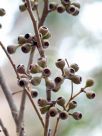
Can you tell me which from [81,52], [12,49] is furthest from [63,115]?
[81,52]

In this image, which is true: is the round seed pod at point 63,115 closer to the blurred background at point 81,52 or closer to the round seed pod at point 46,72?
the round seed pod at point 46,72

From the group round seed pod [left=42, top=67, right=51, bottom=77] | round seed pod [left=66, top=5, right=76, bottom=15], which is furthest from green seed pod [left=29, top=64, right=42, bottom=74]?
round seed pod [left=66, top=5, right=76, bottom=15]

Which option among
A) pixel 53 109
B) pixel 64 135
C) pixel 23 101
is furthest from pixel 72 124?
pixel 53 109

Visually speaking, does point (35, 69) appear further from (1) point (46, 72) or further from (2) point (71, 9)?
(2) point (71, 9)

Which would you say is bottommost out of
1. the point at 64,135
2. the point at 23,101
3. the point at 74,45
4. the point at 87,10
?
the point at 64,135

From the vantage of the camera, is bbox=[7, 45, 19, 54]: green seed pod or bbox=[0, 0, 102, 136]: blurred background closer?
bbox=[7, 45, 19, 54]: green seed pod

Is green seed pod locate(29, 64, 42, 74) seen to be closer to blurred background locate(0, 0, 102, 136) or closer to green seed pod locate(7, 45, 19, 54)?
green seed pod locate(7, 45, 19, 54)

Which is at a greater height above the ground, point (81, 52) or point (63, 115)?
point (63, 115)

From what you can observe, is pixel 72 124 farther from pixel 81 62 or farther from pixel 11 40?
pixel 11 40

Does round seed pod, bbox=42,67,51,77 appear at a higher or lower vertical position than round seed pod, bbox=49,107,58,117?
higher

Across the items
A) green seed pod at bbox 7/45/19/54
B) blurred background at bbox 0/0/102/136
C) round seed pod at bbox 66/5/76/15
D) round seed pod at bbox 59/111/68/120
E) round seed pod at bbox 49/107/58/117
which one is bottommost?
blurred background at bbox 0/0/102/136

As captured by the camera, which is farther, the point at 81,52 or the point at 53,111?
the point at 81,52
